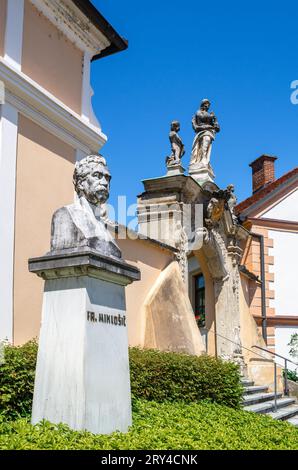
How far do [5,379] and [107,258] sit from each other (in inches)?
64.1

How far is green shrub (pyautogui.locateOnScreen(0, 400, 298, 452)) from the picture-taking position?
4.54m

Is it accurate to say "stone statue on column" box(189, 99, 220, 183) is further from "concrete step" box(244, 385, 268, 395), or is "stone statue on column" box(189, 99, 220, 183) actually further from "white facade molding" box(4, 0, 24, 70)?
"white facade molding" box(4, 0, 24, 70)

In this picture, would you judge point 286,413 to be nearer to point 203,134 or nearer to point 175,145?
point 175,145

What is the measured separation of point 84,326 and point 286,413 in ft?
25.2

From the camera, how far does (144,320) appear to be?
1083 cm

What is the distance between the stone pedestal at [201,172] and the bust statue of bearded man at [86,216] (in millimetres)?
8869

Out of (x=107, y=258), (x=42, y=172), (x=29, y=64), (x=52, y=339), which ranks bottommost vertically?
(x=52, y=339)

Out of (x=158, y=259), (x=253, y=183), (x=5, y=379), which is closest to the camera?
(x=5, y=379)

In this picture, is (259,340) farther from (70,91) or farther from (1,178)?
(1,178)

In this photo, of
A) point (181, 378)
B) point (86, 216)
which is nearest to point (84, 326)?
point (86, 216)

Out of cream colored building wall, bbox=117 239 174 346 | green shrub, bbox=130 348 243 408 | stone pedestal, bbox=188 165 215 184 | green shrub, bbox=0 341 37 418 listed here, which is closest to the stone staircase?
green shrub, bbox=130 348 243 408

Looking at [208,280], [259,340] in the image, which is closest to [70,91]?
[208,280]

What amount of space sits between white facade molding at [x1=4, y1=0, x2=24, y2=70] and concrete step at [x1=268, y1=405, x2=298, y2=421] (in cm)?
765

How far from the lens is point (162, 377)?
8281mm
